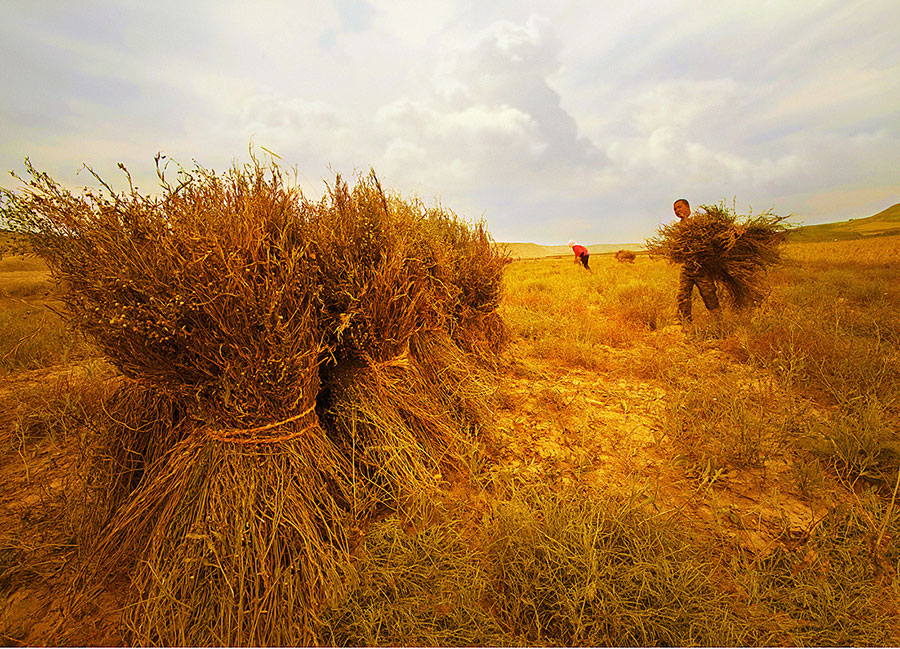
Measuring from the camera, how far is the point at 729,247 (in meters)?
5.71

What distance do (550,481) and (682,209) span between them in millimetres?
6232

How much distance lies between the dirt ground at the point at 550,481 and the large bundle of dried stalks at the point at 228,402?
0.82 ft

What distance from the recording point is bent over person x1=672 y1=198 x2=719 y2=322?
6215 millimetres

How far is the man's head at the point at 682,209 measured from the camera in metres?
6.46

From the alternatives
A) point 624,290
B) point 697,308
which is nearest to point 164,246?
point 697,308

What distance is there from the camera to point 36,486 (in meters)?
2.66

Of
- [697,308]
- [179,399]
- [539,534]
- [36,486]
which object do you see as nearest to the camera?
[539,534]

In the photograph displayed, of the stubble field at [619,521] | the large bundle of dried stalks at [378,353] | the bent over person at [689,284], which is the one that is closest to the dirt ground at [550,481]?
the stubble field at [619,521]

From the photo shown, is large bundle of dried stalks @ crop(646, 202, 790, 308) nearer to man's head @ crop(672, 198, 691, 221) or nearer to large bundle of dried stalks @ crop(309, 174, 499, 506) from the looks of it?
man's head @ crop(672, 198, 691, 221)

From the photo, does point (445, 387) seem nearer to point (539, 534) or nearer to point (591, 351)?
point (539, 534)

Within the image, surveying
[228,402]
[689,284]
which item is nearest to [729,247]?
[689,284]

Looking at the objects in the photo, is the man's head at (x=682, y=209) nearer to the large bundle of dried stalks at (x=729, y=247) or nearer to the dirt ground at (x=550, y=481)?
the large bundle of dried stalks at (x=729, y=247)

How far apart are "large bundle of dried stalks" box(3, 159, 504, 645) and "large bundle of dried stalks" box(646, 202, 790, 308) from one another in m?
5.78

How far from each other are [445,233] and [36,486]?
4351 mm
